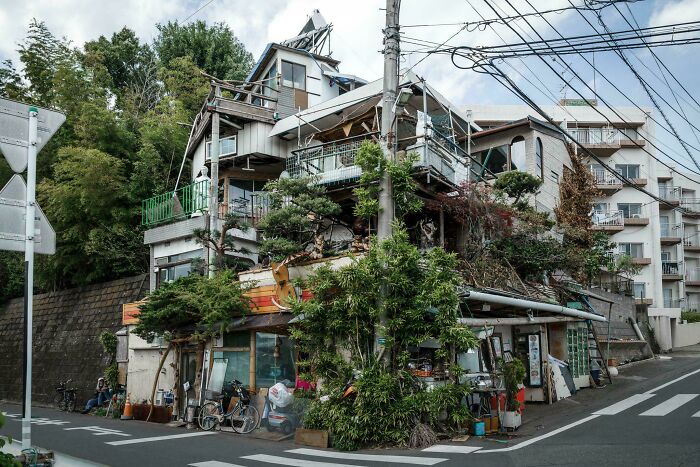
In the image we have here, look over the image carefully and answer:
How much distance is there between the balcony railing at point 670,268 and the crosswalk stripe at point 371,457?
139 feet

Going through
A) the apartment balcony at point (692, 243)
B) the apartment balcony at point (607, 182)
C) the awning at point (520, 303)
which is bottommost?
the awning at point (520, 303)

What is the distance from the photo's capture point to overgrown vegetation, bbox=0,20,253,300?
24.9 meters

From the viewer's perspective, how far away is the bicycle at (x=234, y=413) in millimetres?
15180

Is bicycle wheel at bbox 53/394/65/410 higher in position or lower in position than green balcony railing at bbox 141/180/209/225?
A: lower

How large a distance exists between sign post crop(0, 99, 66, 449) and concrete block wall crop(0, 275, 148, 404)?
18889 millimetres

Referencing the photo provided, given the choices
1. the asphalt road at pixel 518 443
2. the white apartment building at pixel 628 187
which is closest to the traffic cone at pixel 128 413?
the asphalt road at pixel 518 443

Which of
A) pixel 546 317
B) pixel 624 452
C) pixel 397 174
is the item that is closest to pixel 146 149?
pixel 397 174

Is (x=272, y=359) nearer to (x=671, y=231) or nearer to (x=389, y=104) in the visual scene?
(x=389, y=104)

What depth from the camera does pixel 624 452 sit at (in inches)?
392

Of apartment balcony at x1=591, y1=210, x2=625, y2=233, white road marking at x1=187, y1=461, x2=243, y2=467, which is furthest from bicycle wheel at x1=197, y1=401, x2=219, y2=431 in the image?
apartment balcony at x1=591, y1=210, x2=625, y2=233

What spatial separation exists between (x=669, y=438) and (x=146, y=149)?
70.1 feet

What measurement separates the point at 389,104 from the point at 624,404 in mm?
9841

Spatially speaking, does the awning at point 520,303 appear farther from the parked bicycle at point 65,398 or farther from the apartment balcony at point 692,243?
the apartment balcony at point 692,243

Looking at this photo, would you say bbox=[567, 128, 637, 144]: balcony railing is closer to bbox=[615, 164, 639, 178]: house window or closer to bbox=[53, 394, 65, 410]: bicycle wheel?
bbox=[615, 164, 639, 178]: house window
